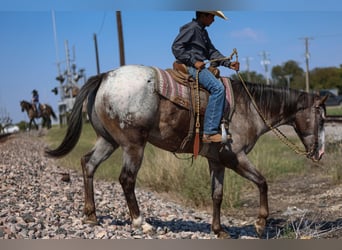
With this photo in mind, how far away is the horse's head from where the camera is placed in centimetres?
538

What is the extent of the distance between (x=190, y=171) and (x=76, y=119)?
2.68 meters

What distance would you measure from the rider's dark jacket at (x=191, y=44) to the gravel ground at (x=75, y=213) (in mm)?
1927

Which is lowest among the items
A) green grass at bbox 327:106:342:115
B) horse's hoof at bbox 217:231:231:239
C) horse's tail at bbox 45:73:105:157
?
horse's hoof at bbox 217:231:231:239

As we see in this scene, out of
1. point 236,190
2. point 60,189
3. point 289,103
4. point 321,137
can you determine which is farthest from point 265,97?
point 60,189

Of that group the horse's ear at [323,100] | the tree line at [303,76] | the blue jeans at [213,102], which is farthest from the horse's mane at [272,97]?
the tree line at [303,76]

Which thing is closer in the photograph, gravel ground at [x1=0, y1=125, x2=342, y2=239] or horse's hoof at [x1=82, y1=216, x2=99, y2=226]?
gravel ground at [x1=0, y1=125, x2=342, y2=239]

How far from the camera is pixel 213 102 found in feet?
16.1

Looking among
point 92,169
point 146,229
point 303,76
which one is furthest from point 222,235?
point 303,76

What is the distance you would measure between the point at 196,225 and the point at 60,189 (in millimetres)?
2602

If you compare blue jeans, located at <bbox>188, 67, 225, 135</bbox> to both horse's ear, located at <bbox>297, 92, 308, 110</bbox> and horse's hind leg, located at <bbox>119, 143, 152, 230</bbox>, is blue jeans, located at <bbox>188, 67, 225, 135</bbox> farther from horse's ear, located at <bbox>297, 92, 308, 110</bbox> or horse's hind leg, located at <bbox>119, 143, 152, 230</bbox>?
horse's ear, located at <bbox>297, 92, 308, 110</bbox>

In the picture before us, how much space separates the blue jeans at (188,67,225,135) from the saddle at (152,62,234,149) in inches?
4.3

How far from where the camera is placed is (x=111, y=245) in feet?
15.0

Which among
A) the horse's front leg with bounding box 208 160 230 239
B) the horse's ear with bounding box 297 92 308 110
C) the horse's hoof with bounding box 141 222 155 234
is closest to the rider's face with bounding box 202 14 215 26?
the horse's ear with bounding box 297 92 308 110

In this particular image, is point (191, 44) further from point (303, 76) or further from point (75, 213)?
point (303, 76)
